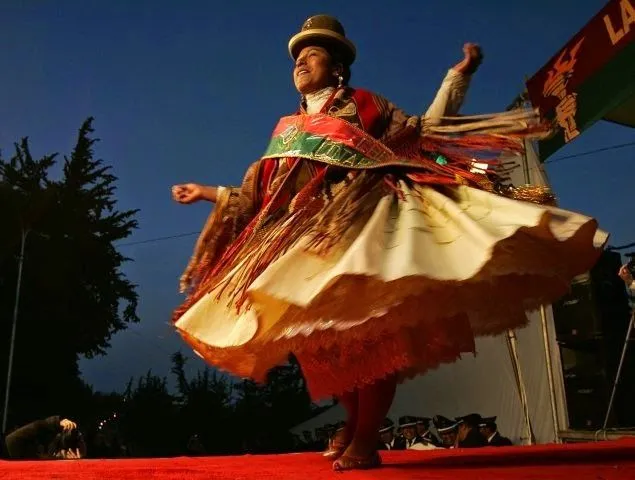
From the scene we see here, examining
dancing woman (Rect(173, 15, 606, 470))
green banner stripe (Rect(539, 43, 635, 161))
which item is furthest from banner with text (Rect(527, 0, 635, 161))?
dancing woman (Rect(173, 15, 606, 470))

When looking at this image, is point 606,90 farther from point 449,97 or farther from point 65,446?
point 65,446

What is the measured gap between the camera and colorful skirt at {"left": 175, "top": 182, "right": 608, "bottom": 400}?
45.9 inches

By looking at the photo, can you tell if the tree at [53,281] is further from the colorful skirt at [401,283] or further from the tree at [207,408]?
the colorful skirt at [401,283]

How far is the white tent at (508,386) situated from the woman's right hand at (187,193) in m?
2.74

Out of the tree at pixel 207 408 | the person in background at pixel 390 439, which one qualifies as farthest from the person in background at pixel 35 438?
the tree at pixel 207 408

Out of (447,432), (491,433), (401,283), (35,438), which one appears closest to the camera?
(401,283)

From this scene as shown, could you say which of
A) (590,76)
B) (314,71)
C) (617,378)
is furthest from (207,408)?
(314,71)

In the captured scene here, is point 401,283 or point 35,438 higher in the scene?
point 401,283

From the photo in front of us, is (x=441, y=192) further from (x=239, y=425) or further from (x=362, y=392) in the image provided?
(x=239, y=425)

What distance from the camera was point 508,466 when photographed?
1401mm

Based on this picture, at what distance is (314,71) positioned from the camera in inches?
71.9

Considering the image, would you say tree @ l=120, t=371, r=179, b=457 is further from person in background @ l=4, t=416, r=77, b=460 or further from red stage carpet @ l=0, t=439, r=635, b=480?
red stage carpet @ l=0, t=439, r=635, b=480

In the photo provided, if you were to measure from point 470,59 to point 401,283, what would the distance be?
76 centimetres

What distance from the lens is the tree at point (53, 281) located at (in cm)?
938
